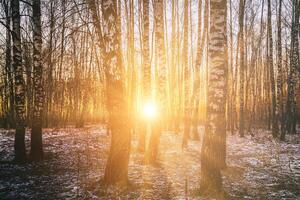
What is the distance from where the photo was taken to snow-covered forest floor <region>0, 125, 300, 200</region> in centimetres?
666

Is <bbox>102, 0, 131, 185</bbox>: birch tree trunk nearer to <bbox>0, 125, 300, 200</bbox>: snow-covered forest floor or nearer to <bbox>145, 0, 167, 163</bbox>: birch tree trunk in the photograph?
<bbox>0, 125, 300, 200</bbox>: snow-covered forest floor

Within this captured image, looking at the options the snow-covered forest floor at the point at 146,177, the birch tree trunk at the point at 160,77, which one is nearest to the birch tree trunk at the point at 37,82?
the snow-covered forest floor at the point at 146,177

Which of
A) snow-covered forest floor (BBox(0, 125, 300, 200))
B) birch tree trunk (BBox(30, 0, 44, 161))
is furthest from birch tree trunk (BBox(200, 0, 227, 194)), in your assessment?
birch tree trunk (BBox(30, 0, 44, 161))

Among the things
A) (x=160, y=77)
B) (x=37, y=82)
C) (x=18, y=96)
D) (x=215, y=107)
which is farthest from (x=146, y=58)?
(x=215, y=107)

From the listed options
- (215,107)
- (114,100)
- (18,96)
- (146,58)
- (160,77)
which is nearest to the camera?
(215,107)

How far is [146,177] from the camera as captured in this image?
26.9ft

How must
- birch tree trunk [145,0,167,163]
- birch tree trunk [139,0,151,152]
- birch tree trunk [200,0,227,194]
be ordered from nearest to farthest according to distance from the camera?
birch tree trunk [200,0,227,194]
birch tree trunk [145,0,167,163]
birch tree trunk [139,0,151,152]

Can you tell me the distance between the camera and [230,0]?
23031 millimetres

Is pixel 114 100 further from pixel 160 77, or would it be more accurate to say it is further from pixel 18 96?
pixel 18 96

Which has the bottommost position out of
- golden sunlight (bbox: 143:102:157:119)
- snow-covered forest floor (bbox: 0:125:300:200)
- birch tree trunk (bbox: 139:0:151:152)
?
snow-covered forest floor (bbox: 0:125:300:200)

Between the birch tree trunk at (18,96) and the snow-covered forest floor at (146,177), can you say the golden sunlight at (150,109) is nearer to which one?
the snow-covered forest floor at (146,177)

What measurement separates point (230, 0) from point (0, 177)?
21.9 meters

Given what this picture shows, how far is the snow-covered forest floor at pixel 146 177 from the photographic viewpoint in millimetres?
6656

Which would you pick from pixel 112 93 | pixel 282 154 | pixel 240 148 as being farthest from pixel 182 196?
pixel 240 148
